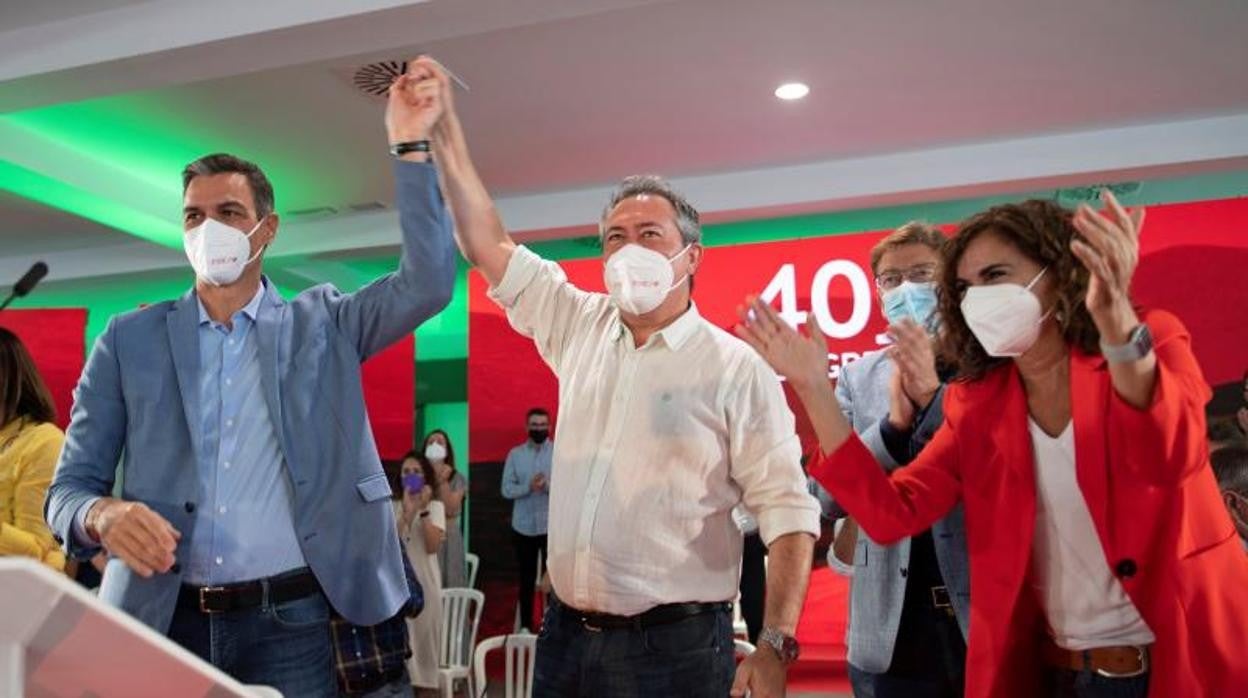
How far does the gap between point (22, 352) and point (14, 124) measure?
4684 mm

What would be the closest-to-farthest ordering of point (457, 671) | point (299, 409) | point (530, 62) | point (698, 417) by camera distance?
point (299, 409)
point (698, 417)
point (457, 671)
point (530, 62)

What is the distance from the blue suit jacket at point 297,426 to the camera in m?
1.87

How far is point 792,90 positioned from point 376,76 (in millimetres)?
2372

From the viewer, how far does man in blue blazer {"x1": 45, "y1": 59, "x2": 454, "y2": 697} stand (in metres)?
1.82

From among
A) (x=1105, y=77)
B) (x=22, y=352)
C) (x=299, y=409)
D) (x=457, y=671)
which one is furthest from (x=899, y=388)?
(x=1105, y=77)

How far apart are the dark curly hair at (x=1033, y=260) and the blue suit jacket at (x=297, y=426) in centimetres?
94

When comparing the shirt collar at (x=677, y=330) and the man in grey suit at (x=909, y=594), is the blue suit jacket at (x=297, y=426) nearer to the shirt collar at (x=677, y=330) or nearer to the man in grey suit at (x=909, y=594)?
the shirt collar at (x=677, y=330)

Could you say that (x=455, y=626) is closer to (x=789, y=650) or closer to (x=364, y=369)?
(x=364, y=369)

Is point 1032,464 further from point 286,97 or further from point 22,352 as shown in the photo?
point 286,97

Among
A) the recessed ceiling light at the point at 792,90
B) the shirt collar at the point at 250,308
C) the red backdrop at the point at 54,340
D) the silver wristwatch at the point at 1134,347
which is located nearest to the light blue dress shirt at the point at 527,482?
the recessed ceiling light at the point at 792,90

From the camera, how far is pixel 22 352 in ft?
10.0

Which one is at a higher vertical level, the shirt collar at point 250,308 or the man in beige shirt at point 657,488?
the shirt collar at point 250,308

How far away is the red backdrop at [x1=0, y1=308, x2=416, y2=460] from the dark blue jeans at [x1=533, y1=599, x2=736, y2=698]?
731 centimetres

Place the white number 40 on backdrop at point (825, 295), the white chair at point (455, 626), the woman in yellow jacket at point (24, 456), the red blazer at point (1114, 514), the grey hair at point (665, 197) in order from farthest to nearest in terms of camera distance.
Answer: the white number 40 on backdrop at point (825, 295), the white chair at point (455, 626), the woman in yellow jacket at point (24, 456), the grey hair at point (665, 197), the red blazer at point (1114, 514)
